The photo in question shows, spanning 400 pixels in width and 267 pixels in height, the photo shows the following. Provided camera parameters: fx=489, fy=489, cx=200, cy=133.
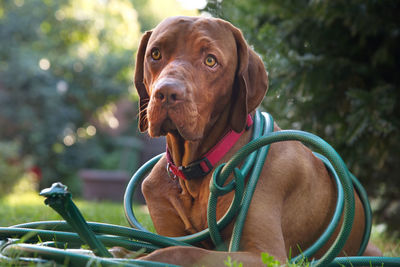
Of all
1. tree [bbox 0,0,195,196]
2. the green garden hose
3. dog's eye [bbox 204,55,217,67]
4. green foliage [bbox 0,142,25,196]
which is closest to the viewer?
the green garden hose

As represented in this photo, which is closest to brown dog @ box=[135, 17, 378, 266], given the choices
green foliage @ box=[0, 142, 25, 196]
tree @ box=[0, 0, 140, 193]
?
green foliage @ box=[0, 142, 25, 196]

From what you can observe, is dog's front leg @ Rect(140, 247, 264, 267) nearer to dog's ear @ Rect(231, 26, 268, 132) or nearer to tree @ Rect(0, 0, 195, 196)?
dog's ear @ Rect(231, 26, 268, 132)

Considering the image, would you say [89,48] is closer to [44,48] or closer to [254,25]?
[44,48]

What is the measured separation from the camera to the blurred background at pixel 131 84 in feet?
13.0

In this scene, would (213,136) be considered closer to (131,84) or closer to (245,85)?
(245,85)

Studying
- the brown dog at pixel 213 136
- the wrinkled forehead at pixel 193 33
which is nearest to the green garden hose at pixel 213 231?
the brown dog at pixel 213 136

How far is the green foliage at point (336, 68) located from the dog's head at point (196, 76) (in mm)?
1482

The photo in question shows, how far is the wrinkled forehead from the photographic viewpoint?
231 centimetres

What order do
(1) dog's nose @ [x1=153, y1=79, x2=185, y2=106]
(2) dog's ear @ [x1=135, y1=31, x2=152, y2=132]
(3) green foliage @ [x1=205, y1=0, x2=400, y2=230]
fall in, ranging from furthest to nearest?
(3) green foliage @ [x1=205, y1=0, x2=400, y2=230] → (2) dog's ear @ [x1=135, y1=31, x2=152, y2=132] → (1) dog's nose @ [x1=153, y1=79, x2=185, y2=106]

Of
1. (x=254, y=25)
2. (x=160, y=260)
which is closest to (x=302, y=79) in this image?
(x=254, y=25)

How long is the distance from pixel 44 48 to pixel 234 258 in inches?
762

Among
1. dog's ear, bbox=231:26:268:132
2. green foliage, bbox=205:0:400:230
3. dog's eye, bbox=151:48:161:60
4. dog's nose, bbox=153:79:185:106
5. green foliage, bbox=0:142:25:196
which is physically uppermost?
dog's eye, bbox=151:48:161:60

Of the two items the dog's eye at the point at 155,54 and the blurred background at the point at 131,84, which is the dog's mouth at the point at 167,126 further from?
the blurred background at the point at 131,84

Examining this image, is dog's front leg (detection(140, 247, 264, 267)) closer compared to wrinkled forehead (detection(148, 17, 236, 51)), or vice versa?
dog's front leg (detection(140, 247, 264, 267))
